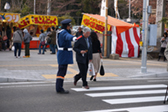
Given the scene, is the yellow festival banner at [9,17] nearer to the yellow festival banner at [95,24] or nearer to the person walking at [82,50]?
the yellow festival banner at [95,24]

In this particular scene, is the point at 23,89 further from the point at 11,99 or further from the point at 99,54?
the point at 99,54

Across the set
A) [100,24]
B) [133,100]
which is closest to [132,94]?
[133,100]

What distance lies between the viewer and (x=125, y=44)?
19.2m

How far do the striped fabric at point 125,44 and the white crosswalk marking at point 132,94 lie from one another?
31.3ft

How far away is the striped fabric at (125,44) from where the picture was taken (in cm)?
1908

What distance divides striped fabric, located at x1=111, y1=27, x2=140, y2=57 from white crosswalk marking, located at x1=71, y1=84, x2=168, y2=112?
9.54m

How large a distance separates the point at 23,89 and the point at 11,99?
1304mm

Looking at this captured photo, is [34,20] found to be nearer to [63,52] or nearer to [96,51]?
[96,51]

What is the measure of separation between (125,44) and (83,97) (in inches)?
478

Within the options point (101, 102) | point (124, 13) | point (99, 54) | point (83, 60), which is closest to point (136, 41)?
point (99, 54)

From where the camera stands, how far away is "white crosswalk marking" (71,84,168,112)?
6.56 meters

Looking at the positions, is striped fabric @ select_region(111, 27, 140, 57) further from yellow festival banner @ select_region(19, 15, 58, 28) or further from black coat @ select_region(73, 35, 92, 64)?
black coat @ select_region(73, 35, 92, 64)

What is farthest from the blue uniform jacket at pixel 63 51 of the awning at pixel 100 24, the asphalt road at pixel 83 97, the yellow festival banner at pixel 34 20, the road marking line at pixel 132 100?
the yellow festival banner at pixel 34 20

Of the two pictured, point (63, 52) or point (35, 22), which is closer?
point (63, 52)
